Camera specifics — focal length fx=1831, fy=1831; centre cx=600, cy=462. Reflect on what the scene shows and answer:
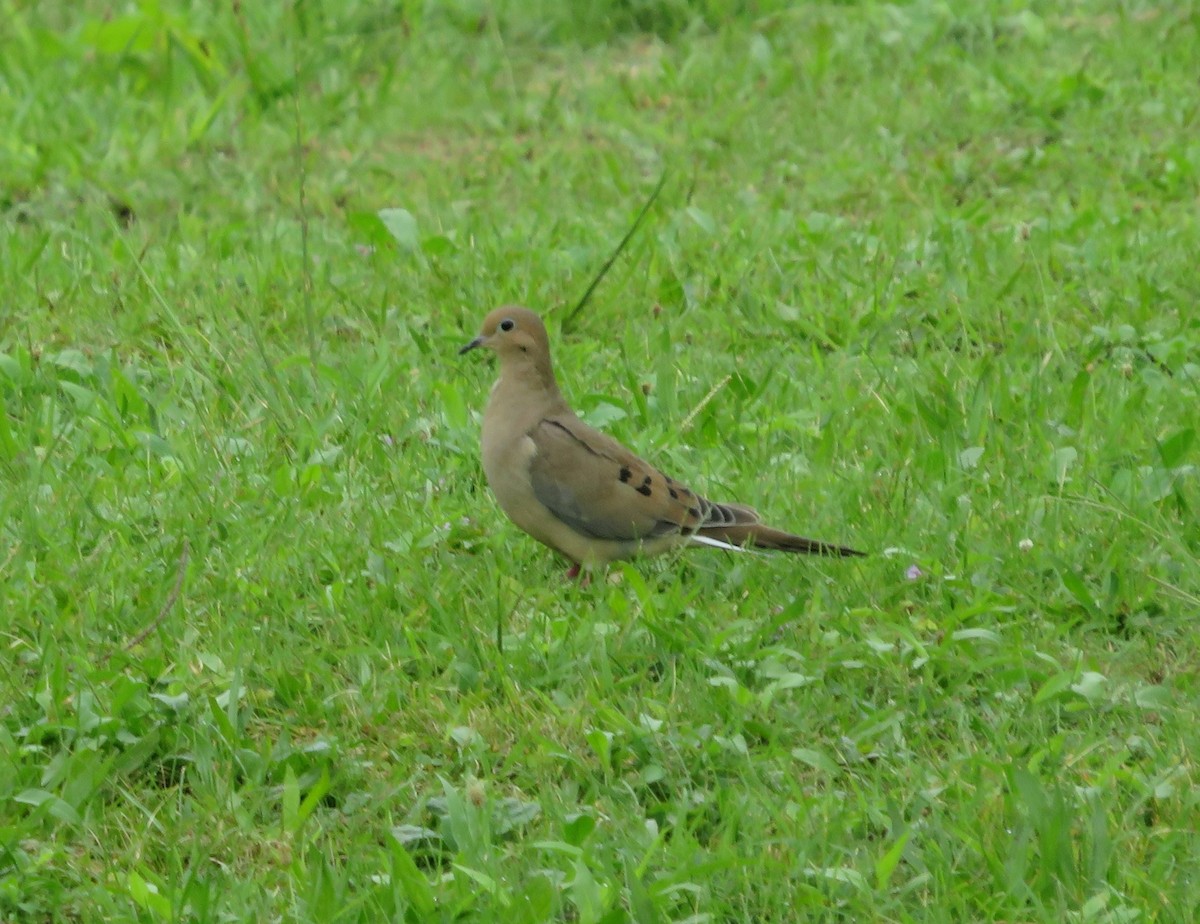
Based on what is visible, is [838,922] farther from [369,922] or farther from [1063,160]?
[1063,160]

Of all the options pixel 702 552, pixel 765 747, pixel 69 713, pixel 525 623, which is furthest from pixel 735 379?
pixel 69 713

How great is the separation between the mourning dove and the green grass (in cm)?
13

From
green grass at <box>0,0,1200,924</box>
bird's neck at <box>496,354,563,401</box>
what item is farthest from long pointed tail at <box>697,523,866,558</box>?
bird's neck at <box>496,354,563,401</box>

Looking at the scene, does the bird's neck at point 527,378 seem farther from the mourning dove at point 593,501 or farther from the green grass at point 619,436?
the green grass at point 619,436

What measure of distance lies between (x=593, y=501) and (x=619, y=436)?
0.85 meters

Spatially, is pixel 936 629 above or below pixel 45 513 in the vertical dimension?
below

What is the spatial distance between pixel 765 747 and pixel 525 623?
2.73 feet

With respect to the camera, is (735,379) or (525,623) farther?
(735,379)

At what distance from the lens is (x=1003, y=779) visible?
13.4 feet

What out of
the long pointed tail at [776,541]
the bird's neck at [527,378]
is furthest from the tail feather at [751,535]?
the bird's neck at [527,378]

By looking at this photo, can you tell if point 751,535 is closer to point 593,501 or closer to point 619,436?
point 593,501

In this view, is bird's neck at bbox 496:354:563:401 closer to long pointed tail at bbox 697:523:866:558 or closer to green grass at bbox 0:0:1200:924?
green grass at bbox 0:0:1200:924

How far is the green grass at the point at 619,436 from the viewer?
393 cm

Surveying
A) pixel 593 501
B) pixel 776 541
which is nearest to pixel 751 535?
pixel 776 541
